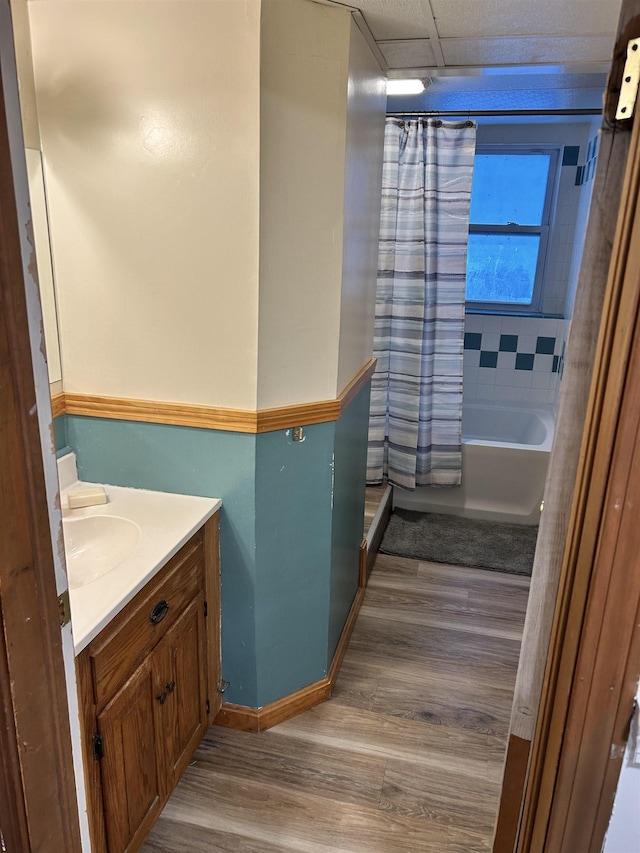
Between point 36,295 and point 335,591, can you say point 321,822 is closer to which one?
point 335,591

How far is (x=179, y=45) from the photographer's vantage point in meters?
1.49

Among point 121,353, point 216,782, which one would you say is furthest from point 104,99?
point 216,782

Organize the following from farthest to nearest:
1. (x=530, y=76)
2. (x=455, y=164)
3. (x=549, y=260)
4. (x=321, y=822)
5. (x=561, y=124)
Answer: (x=549, y=260), (x=561, y=124), (x=455, y=164), (x=530, y=76), (x=321, y=822)

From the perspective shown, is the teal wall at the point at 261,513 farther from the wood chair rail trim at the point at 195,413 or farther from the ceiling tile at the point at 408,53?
the ceiling tile at the point at 408,53

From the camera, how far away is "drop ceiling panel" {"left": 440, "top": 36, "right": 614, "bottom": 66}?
5.82 feet

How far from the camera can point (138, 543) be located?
156 cm

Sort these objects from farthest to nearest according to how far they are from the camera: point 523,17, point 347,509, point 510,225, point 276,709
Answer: point 510,225, point 347,509, point 276,709, point 523,17

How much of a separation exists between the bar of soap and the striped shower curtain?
2.00m

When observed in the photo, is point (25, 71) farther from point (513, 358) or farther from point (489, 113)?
point (513, 358)

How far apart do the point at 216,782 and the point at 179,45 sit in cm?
205

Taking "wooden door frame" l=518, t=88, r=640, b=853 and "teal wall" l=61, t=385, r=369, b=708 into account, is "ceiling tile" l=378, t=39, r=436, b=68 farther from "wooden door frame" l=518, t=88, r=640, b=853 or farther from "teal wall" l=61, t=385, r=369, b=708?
"wooden door frame" l=518, t=88, r=640, b=853

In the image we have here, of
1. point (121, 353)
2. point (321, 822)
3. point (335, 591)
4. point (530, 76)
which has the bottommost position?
point (321, 822)

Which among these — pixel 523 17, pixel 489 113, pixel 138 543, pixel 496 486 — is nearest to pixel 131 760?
pixel 138 543

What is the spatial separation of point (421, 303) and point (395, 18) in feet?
5.77
